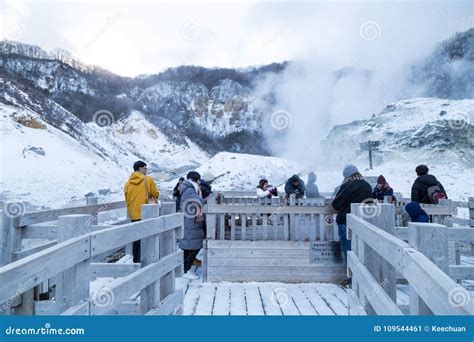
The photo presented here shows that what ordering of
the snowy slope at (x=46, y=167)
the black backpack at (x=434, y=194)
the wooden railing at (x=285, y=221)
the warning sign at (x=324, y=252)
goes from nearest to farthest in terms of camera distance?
the warning sign at (x=324, y=252) → the wooden railing at (x=285, y=221) → the black backpack at (x=434, y=194) → the snowy slope at (x=46, y=167)

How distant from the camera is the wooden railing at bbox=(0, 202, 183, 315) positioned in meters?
2.00

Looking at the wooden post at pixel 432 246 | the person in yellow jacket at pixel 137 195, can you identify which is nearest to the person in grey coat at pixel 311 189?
the person in yellow jacket at pixel 137 195

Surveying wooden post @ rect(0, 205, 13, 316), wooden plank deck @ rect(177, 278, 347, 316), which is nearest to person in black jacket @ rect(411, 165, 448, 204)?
wooden plank deck @ rect(177, 278, 347, 316)

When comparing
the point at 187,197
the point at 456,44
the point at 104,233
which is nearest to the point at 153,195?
the point at 187,197

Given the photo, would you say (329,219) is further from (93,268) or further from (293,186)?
(93,268)

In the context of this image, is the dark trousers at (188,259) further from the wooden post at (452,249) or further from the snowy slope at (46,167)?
the snowy slope at (46,167)

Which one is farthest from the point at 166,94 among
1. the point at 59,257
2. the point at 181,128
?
the point at 59,257

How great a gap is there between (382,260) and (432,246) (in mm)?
1178

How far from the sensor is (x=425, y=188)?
7504 millimetres

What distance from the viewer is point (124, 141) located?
6303 centimetres

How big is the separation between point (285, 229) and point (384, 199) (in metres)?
3.13

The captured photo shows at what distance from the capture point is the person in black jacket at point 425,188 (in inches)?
291

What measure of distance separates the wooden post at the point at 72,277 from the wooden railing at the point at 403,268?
204 cm

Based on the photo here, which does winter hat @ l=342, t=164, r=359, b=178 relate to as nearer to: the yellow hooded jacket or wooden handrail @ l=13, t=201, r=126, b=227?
the yellow hooded jacket
